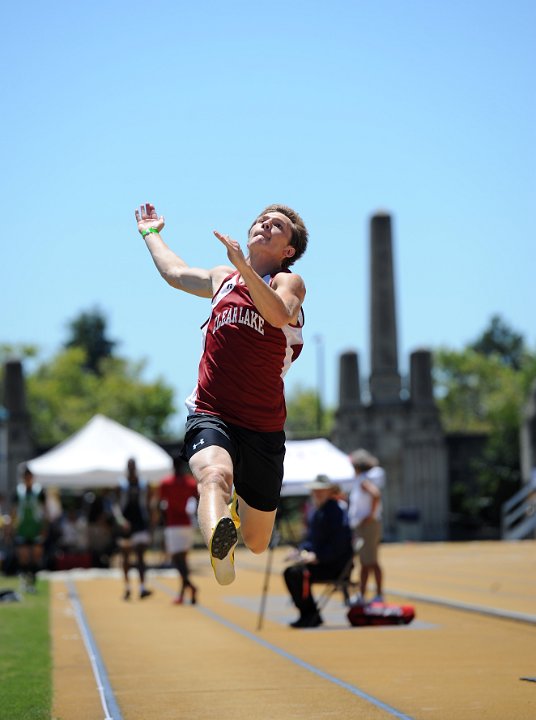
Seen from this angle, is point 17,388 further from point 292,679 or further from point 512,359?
point 512,359

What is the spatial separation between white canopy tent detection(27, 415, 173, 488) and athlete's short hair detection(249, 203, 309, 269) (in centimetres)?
2138

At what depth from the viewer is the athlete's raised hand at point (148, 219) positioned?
320 inches

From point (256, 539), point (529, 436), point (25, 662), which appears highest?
point (529, 436)

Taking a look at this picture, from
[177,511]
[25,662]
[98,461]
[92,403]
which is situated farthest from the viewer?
[92,403]

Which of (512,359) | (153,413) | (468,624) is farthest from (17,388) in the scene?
(512,359)

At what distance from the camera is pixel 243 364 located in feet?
23.2

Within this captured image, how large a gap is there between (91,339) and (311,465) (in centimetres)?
11616

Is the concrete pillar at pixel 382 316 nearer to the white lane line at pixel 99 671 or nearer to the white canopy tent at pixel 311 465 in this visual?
the white canopy tent at pixel 311 465

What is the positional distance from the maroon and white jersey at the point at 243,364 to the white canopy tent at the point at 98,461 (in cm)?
2157

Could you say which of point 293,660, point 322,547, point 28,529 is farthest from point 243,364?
point 28,529

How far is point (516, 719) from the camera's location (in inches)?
274

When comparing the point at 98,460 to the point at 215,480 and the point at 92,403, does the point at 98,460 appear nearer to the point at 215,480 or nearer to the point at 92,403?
the point at 215,480

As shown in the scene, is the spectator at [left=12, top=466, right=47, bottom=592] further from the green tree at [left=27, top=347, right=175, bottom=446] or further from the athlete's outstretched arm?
the green tree at [left=27, top=347, right=175, bottom=446]

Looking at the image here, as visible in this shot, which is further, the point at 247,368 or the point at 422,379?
the point at 422,379
